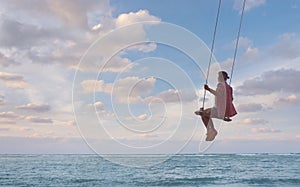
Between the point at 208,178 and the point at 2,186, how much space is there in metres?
21.7

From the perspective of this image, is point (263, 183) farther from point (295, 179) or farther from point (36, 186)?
point (36, 186)

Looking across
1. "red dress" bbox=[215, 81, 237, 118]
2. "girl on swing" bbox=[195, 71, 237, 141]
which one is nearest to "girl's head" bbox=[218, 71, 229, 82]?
"girl on swing" bbox=[195, 71, 237, 141]

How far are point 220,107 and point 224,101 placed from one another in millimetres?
217

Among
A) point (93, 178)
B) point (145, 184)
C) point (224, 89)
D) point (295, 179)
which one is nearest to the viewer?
point (224, 89)

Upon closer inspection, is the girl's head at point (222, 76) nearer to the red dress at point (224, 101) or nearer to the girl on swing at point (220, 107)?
the girl on swing at point (220, 107)

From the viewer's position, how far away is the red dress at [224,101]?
10.3m

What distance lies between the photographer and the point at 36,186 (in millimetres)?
39719

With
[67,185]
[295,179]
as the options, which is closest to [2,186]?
[67,185]

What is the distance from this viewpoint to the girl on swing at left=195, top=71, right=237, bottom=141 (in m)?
10.3

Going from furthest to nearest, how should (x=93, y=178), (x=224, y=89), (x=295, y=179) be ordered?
1. (x=93, y=178)
2. (x=295, y=179)
3. (x=224, y=89)

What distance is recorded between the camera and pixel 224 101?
10.4 m

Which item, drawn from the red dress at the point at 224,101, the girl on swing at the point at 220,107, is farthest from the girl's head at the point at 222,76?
the red dress at the point at 224,101

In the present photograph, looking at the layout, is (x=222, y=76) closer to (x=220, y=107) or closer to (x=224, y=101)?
(x=224, y=101)

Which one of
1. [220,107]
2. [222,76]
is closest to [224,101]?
[220,107]
